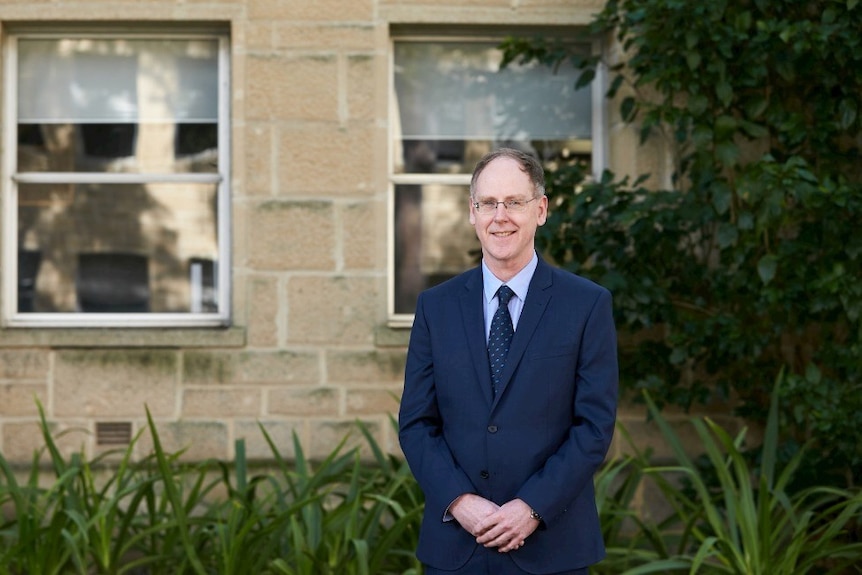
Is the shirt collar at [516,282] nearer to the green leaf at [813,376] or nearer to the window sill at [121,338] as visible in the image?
the green leaf at [813,376]

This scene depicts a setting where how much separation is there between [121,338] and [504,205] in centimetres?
374

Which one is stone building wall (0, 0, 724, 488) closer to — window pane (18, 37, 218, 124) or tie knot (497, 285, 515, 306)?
window pane (18, 37, 218, 124)

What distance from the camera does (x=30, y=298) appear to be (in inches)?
259

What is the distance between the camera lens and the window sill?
6.33 meters

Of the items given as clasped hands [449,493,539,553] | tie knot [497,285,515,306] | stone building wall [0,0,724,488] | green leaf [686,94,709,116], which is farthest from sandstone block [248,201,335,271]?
clasped hands [449,493,539,553]

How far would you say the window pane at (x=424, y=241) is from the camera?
6625 millimetres

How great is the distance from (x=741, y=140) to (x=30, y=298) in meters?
3.54

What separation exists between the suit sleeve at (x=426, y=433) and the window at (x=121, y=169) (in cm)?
351

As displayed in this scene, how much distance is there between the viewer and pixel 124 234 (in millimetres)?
6602

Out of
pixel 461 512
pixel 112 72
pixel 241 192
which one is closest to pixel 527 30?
pixel 241 192

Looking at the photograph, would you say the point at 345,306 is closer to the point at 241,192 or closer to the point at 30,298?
the point at 241,192

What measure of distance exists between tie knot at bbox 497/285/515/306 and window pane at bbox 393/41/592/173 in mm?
3539

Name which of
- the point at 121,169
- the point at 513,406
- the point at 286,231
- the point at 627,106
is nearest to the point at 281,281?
the point at 286,231

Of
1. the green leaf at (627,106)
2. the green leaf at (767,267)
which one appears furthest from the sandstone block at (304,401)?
the green leaf at (767,267)
